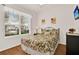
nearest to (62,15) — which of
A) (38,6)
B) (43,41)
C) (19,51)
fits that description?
(38,6)

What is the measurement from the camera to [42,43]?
150cm

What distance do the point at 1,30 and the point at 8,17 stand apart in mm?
237

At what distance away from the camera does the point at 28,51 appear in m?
1.57

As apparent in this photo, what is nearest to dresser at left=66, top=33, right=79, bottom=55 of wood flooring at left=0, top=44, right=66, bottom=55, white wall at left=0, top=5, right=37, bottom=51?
wood flooring at left=0, top=44, right=66, bottom=55

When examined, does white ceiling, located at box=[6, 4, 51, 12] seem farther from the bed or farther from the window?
the bed

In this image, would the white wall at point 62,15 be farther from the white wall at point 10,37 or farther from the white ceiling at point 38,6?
the white wall at point 10,37

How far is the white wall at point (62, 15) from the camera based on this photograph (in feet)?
4.97

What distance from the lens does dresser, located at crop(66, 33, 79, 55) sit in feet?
5.12

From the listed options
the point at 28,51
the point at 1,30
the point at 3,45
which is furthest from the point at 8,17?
the point at 28,51

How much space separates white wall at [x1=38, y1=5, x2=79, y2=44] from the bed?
0.36ft

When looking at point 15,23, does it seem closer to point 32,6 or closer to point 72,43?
point 32,6

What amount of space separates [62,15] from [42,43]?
0.57 m

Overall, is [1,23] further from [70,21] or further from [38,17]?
[70,21]

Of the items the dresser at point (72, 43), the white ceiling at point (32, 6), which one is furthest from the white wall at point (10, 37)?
the dresser at point (72, 43)
